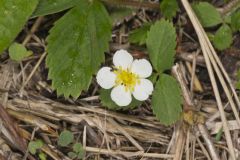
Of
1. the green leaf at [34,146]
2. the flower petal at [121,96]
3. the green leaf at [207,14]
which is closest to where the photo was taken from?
the flower petal at [121,96]

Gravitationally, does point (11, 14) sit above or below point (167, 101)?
above

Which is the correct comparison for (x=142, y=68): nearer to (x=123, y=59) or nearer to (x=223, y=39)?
(x=123, y=59)

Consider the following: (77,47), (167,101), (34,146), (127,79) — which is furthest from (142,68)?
(34,146)

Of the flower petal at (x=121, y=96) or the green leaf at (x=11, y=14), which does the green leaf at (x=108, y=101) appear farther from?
the green leaf at (x=11, y=14)

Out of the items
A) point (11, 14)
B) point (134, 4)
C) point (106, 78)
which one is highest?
point (134, 4)

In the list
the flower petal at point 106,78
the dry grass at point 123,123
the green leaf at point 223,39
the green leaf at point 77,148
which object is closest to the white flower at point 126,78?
the flower petal at point 106,78
